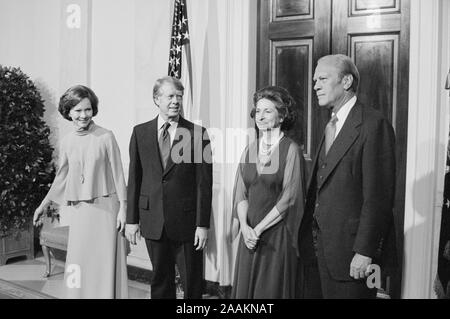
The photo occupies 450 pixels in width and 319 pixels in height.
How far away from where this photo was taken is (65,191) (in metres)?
3.66

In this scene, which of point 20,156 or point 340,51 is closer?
point 340,51

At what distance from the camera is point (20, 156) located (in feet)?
16.4

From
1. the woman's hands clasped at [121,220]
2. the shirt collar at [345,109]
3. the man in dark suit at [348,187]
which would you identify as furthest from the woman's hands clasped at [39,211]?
the shirt collar at [345,109]

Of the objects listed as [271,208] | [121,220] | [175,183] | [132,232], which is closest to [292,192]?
[271,208]

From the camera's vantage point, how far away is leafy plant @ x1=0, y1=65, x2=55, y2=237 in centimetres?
492

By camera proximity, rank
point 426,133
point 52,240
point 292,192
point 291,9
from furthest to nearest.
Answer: point 52,240, point 291,9, point 426,133, point 292,192

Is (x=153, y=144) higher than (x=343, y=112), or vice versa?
(x=343, y=112)

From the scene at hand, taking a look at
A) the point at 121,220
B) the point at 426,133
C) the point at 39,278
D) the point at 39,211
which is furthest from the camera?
the point at 39,278

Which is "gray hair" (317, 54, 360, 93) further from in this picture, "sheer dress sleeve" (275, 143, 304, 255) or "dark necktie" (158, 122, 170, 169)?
"dark necktie" (158, 122, 170, 169)

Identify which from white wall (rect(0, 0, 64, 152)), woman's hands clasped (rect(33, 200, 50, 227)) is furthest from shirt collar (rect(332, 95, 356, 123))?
white wall (rect(0, 0, 64, 152))

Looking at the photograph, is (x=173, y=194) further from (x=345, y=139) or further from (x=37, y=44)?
(x=37, y=44)

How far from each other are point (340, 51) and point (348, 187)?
1104 mm

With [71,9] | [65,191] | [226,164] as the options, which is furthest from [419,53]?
[71,9]
